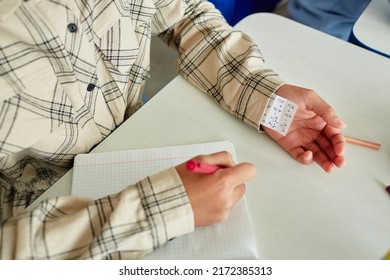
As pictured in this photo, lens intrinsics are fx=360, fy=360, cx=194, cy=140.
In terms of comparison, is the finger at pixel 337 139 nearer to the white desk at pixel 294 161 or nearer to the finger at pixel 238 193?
the white desk at pixel 294 161

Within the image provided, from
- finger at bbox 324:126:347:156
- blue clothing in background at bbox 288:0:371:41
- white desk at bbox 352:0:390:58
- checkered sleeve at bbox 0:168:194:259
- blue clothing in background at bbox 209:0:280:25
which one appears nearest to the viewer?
checkered sleeve at bbox 0:168:194:259

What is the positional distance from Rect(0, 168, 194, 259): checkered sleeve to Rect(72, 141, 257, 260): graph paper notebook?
0.09 feet

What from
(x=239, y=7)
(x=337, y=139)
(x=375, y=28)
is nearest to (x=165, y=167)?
(x=337, y=139)

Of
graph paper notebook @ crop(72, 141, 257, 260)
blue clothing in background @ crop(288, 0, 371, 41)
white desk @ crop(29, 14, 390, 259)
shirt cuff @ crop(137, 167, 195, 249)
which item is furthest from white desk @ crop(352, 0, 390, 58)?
shirt cuff @ crop(137, 167, 195, 249)

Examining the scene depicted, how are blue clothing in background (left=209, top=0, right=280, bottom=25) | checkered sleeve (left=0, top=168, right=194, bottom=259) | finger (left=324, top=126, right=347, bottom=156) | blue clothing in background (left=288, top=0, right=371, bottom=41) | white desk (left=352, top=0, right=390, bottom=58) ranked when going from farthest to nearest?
1. blue clothing in background (left=209, top=0, right=280, bottom=25)
2. blue clothing in background (left=288, top=0, right=371, bottom=41)
3. white desk (left=352, top=0, right=390, bottom=58)
4. finger (left=324, top=126, right=347, bottom=156)
5. checkered sleeve (left=0, top=168, right=194, bottom=259)

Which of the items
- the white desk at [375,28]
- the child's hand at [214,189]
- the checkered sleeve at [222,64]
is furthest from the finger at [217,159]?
the white desk at [375,28]

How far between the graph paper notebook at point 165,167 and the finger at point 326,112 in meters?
Result: 0.18

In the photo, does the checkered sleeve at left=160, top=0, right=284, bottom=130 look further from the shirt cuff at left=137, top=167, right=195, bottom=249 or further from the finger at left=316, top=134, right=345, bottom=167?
the shirt cuff at left=137, top=167, right=195, bottom=249

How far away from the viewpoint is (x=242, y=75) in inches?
28.4

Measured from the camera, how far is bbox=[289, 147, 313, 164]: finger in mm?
623
